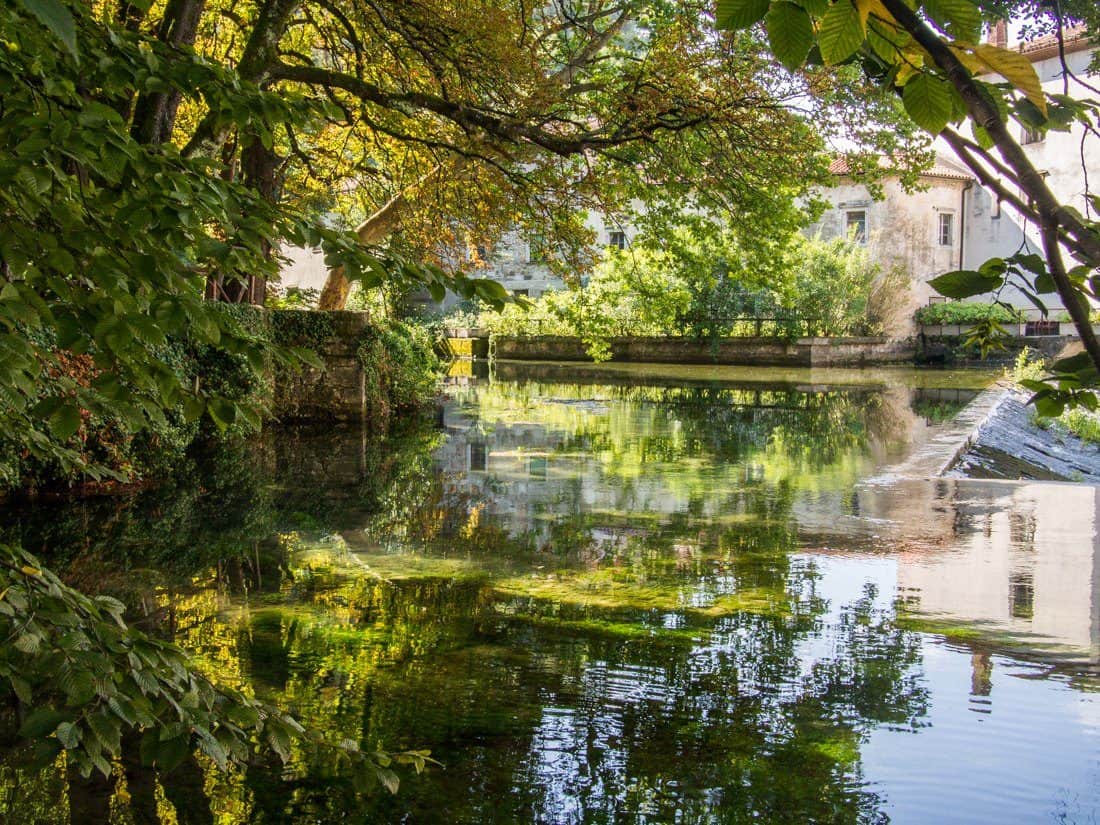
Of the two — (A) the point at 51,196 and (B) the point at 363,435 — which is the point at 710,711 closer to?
(A) the point at 51,196

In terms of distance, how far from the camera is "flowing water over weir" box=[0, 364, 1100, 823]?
3459 mm

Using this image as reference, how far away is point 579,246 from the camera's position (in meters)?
11.8

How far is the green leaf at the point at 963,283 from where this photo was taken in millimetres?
1237

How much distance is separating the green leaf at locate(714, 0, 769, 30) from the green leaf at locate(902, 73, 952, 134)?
0.64ft

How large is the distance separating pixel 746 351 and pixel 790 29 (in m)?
34.1

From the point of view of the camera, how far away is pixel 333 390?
15.0 meters

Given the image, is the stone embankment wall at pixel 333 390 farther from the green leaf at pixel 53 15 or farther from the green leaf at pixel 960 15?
the green leaf at pixel 960 15

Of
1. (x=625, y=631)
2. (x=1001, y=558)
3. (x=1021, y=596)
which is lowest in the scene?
(x=625, y=631)

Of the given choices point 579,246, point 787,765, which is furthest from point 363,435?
point 787,765

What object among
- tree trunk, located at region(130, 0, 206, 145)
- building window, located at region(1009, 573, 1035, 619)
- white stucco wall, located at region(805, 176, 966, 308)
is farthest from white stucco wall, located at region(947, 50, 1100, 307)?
tree trunk, located at region(130, 0, 206, 145)

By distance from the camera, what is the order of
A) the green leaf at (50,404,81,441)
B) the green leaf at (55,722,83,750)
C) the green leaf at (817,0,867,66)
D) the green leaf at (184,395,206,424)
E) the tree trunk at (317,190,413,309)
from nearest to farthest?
the green leaf at (817,0,867,66)
the green leaf at (55,722,83,750)
the green leaf at (50,404,81,441)
the green leaf at (184,395,206,424)
the tree trunk at (317,190,413,309)

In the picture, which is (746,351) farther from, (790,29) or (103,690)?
(790,29)

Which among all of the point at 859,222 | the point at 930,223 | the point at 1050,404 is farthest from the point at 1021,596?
the point at 930,223

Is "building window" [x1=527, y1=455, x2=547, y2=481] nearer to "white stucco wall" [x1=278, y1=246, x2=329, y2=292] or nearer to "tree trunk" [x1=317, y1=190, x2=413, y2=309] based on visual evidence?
"tree trunk" [x1=317, y1=190, x2=413, y2=309]
